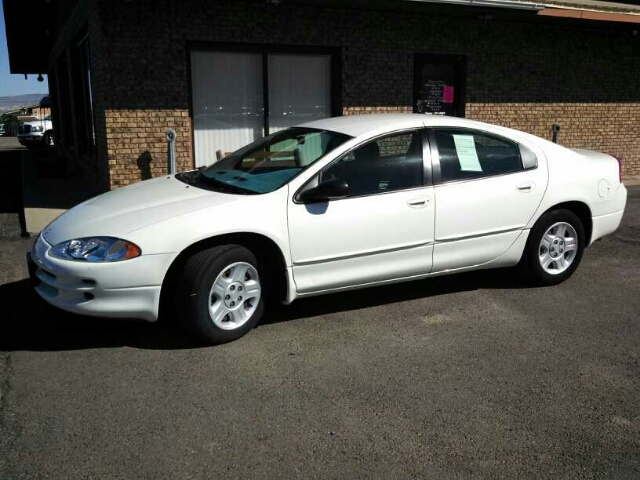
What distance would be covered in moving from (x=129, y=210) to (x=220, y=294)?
0.89 m

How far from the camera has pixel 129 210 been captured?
4391mm

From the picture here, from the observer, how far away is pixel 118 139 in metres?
8.96

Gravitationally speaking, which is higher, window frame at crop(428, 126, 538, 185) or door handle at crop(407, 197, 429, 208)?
window frame at crop(428, 126, 538, 185)

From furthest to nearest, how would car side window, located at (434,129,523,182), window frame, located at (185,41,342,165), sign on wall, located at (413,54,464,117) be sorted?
sign on wall, located at (413,54,464,117) → window frame, located at (185,41,342,165) → car side window, located at (434,129,523,182)

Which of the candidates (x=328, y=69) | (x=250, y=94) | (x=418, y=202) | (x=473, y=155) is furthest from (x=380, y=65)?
(x=418, y=202)

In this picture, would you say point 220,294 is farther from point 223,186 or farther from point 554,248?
point 554,248

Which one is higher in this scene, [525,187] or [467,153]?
[467,153]

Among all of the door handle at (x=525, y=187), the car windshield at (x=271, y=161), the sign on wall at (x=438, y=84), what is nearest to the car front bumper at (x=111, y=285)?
the car windshield at (x=271, y=161)

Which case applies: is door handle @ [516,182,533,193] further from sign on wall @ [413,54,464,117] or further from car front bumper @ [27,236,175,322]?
sign on wall @ [413,54,464,117]

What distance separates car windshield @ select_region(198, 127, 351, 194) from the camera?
4656 mm

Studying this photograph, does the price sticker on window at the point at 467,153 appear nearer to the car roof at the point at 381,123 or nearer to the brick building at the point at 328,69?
the car roof at the point at 381,123

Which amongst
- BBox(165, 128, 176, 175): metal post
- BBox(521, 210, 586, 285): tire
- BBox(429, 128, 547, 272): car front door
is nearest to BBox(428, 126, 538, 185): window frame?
BBox(429, 128, 547, 272): car front door

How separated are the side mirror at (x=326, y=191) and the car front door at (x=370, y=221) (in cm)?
4

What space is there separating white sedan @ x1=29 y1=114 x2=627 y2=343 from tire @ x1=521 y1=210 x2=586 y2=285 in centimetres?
1
